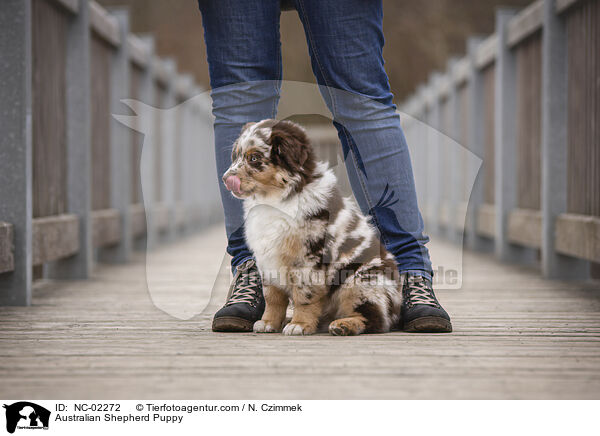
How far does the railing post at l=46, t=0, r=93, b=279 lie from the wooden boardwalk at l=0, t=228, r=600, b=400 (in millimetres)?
1008

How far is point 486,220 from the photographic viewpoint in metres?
5.35

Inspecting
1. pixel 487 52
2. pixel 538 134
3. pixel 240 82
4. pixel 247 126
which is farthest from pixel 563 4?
pixel 247 126

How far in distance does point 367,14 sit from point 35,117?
5.92 ft

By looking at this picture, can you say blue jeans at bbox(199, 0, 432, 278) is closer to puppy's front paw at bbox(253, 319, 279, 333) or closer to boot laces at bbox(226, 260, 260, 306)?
boot laces at bbox(226, 260, 260, 306)

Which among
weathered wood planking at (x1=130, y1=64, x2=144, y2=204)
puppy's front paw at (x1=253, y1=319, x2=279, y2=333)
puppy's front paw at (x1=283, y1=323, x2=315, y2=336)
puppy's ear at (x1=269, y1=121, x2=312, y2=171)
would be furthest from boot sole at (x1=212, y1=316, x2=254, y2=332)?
weathered wood planking at (x1=130, y1=64, x2=144, y2=204)

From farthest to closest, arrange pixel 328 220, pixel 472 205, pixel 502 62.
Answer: pixel 472 205
pixel 502 62
pixel 328 220

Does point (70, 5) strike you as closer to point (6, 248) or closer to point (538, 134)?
point (6, 248)

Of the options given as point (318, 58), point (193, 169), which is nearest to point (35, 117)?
point (318, 58)

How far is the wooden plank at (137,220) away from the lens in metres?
5.39

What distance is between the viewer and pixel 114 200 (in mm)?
4906

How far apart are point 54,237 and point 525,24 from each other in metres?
2.94

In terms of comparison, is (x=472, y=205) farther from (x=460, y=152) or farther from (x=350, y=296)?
(x=350, y=296)

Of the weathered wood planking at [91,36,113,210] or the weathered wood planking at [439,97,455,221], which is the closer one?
the weathered wood planking at [91,36,113,210]

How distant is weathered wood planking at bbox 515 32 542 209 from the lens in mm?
4336
